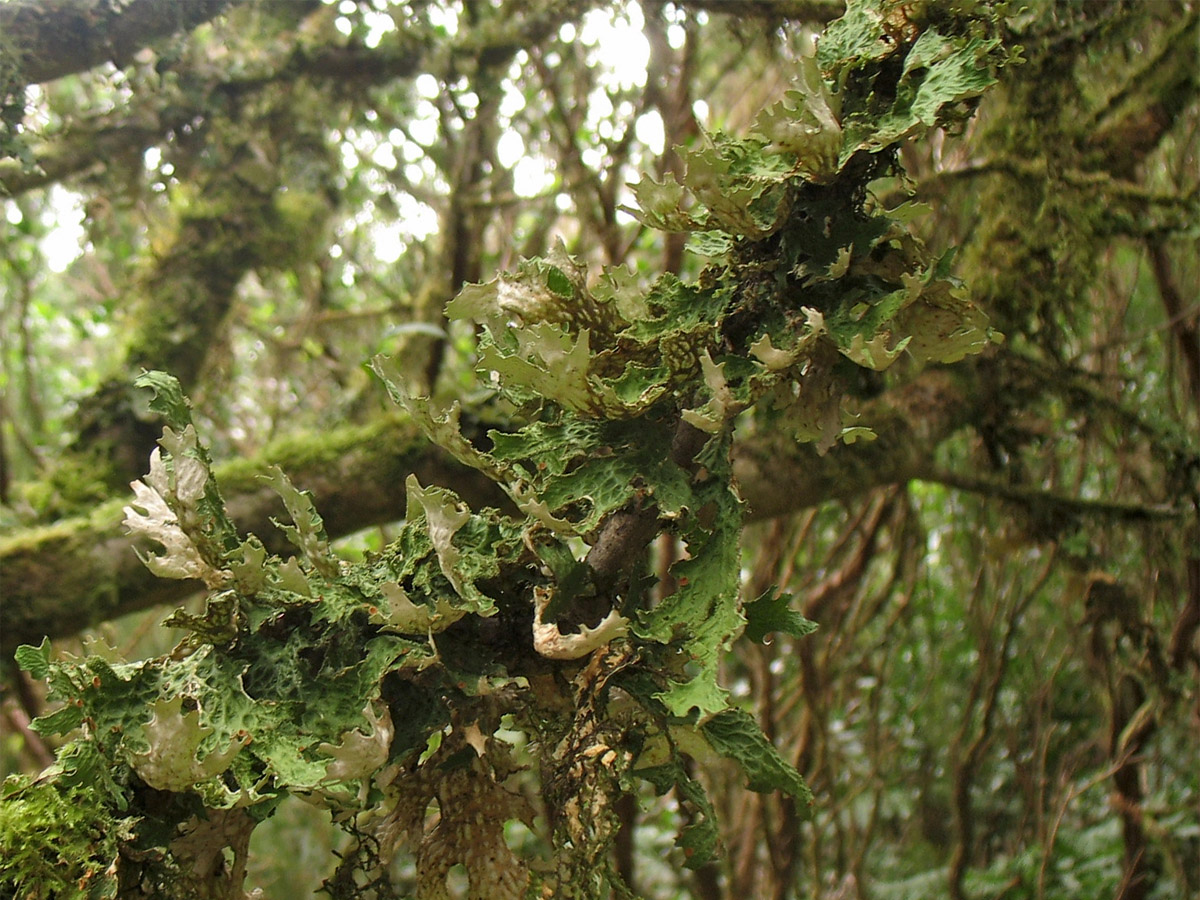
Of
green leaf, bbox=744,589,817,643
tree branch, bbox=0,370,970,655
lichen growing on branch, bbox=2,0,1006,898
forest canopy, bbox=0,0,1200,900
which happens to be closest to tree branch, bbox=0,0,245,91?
forest canopy, bbox=0,0,1200,900

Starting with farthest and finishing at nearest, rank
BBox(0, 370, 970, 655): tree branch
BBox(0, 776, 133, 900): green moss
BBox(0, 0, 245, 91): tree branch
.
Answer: BBox(0, 370, 970, 655): tree branch
BBox(0, 0, 245, 91): tree branch
BBox(0, 776, 133, 900): green moss

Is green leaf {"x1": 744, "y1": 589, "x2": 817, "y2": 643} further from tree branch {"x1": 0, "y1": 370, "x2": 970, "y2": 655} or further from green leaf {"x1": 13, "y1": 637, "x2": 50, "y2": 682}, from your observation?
tree branch {"x1": 0, "y1": 370, "x2": 970, "y2": 655}

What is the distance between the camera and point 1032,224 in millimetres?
1357

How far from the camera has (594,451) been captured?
55cm

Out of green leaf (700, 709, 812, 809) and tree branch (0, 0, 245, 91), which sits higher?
tree branch (0, 0, 245, 91)

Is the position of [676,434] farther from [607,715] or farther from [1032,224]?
[1032,224]

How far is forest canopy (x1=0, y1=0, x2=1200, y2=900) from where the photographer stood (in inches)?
20.2

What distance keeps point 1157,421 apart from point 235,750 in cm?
142

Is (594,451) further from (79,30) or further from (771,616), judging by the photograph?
(79,30)

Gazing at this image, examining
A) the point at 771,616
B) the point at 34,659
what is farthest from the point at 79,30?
the point at 771,616

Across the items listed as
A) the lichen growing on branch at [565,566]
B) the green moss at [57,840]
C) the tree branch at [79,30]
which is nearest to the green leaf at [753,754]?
the lichen growing on branch at [565,566]

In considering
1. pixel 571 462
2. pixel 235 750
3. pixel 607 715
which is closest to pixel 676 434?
pixel 571 462

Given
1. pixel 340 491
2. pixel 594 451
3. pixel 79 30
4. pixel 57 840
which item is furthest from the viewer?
pixel 340 491

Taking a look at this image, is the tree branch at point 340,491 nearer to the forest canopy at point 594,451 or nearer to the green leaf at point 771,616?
the forest canopy at point 594,451
